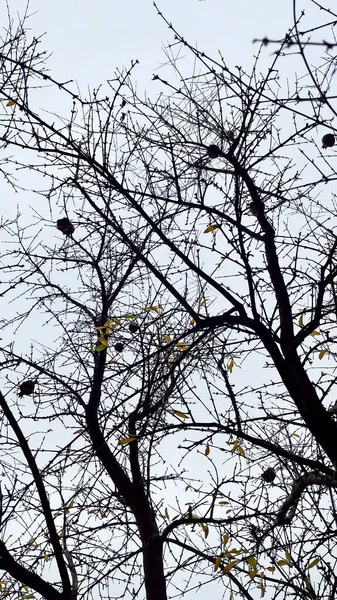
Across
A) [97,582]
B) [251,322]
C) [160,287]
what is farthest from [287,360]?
[97,582]

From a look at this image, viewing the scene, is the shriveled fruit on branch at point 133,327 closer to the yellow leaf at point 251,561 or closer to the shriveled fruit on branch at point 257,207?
the shriveled fruit on branch at point 257,207

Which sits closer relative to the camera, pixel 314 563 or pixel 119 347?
pixel 314 563

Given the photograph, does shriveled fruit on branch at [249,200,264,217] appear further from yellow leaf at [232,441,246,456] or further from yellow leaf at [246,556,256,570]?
yellow leaf at [246,556,256,570]

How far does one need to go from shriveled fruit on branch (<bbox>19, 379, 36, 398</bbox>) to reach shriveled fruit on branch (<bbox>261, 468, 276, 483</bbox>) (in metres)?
1.81

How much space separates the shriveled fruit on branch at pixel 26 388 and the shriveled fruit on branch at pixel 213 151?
2114 millimetres

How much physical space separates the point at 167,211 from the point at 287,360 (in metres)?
1.38

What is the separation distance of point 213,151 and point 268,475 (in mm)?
2378

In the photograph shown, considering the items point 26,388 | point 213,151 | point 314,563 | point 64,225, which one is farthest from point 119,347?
point 314,563

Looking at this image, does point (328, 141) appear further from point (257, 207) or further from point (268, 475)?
point (268, 475)

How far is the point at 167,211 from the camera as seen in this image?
4.65 meters

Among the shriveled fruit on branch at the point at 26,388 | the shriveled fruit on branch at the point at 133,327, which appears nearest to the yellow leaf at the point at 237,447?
the shriveled fruit on branch at the point at 133,327

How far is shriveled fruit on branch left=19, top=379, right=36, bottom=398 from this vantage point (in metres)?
4.84

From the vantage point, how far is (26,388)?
4.86 metres

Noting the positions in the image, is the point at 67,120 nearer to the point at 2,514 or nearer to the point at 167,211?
the point at 167,211
